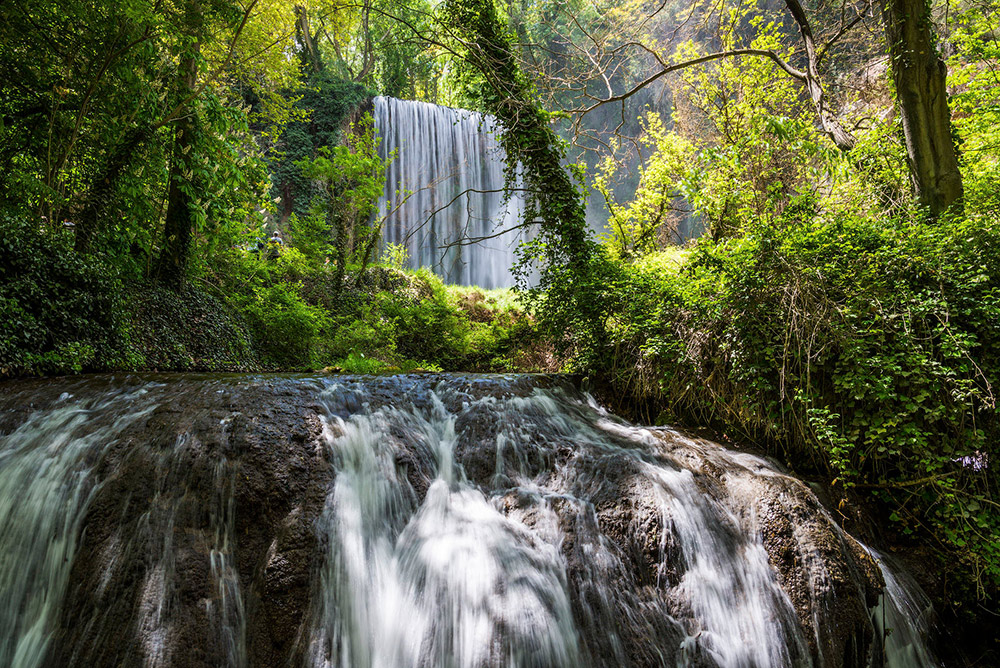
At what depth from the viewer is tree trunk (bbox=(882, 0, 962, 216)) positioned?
442cm

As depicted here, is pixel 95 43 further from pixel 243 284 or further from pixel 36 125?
pixel 243 284

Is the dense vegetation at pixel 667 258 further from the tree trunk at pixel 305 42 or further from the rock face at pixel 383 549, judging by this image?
the tree trunk at pixel 305 42

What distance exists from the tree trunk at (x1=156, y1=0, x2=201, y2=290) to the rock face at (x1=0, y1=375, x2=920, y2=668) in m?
3.50

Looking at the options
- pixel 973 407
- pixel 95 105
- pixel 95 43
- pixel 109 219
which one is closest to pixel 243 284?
pixel 109 219

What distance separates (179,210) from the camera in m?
6.85

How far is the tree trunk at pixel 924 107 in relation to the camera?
442cm

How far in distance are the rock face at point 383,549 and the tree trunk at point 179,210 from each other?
350cm

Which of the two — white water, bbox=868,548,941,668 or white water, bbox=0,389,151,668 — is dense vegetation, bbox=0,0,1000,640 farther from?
white water, bbox=0,389,151,668

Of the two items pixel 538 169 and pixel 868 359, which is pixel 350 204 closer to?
pixel 538 169

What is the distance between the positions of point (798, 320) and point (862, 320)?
428 millimetres

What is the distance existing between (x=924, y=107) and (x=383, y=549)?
242 inches

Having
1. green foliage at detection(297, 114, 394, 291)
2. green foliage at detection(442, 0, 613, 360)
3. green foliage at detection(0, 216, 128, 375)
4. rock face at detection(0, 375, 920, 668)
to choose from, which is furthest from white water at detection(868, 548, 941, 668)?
green foliage at detection(297, 114, 394, 291)

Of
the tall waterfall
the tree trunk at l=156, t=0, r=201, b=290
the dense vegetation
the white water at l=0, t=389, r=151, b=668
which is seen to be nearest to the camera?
the white water at l=0, t=389, r=151, b=668

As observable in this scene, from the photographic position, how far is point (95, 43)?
533cm
